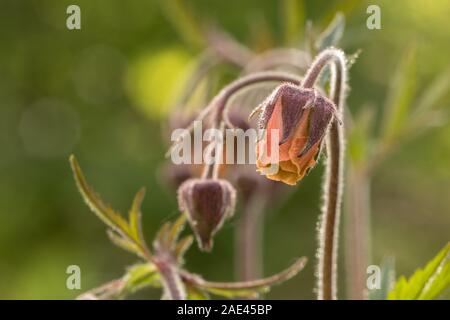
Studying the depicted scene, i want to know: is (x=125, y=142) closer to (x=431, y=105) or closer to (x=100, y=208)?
(x=431, y=105)

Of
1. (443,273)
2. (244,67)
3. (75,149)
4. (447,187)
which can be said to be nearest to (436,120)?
(244,67)

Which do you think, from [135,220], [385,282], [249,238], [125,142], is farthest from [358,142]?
[125,142]

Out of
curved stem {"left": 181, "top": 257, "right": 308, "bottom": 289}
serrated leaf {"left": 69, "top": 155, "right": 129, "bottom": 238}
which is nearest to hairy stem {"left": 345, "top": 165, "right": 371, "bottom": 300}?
curved stem {"left": 181, "top": 257, "right": 308, "bottom": 289}

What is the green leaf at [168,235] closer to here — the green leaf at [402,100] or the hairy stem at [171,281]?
the hairy stem at [171,281]

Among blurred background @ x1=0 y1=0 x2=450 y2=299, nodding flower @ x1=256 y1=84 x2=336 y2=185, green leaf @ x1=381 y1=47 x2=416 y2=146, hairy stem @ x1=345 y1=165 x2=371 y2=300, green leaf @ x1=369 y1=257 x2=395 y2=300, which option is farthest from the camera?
blurred background @ x1=0 y1=0 x2=450 y2=299

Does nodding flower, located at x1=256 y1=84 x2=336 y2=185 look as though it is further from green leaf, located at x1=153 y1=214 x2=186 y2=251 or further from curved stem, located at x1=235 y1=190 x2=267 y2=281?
curved stem, located at x1=235 y1=190 x2=267 y2=281
